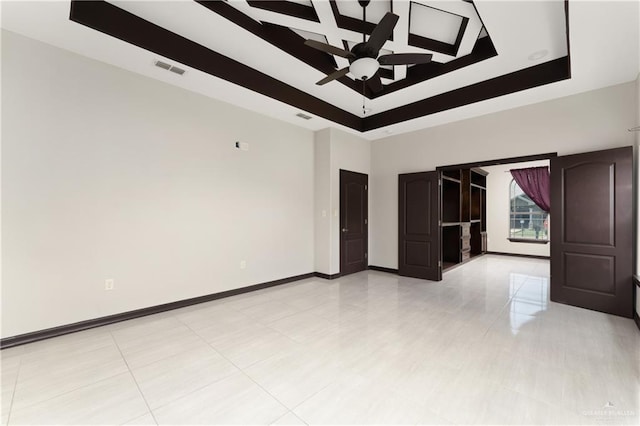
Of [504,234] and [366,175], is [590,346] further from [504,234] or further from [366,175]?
[504,234]

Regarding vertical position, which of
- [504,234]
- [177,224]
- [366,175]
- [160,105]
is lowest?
[504,234]

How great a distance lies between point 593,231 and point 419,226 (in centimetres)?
253

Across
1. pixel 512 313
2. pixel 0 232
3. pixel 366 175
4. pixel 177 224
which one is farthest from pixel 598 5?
pixel 0 232

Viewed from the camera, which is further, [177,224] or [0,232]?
[177,224]

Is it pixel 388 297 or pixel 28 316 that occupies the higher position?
pixel 28 316

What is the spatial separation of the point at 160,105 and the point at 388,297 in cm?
431

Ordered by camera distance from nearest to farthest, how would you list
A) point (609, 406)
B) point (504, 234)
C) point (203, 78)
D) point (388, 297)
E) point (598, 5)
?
point (609, 406)
point (598, 5)
point (203, 78)
point (388, 297)
point (504, 234)

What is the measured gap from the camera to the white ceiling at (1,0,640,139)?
8.16 ft

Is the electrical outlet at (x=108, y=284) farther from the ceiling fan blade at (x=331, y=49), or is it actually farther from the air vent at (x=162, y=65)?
the ceiling fan blade at (x=331, y=49)

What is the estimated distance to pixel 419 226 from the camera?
5594 mm

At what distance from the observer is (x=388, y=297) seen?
14.2ft

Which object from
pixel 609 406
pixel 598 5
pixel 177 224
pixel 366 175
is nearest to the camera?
pixel 609 406

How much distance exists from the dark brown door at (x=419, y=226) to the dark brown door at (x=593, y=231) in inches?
70.4

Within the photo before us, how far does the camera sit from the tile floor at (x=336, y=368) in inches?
71.0
